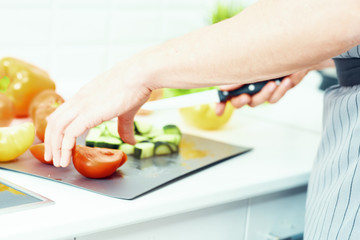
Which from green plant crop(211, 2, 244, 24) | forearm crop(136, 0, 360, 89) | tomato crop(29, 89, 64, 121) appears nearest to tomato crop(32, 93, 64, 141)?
tomato crop(29, 89, 64, 121)

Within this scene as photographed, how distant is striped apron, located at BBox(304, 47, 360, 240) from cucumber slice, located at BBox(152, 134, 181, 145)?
0.29m

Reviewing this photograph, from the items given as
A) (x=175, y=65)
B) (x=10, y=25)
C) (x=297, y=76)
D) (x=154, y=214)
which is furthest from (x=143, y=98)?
(x=10, y=25)

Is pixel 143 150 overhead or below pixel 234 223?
overhead

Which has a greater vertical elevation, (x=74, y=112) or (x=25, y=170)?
(x=74, y=112)

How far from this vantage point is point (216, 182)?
39.5 inches

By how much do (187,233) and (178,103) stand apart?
0.27 meters

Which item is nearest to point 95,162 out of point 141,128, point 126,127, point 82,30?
point 126,127

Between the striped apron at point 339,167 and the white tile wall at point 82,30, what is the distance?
2.36 feet

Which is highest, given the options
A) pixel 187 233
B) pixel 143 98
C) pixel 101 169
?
pixel 143 98

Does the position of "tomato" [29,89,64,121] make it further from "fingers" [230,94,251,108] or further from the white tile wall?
"fingers" [230,94,251,108]

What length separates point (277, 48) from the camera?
0.69 meters

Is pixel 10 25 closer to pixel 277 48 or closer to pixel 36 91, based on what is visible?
pixel 36 91

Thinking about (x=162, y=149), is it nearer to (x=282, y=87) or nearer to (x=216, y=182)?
(x=216, y=182)

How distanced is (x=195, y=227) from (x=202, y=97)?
284 millimetres
